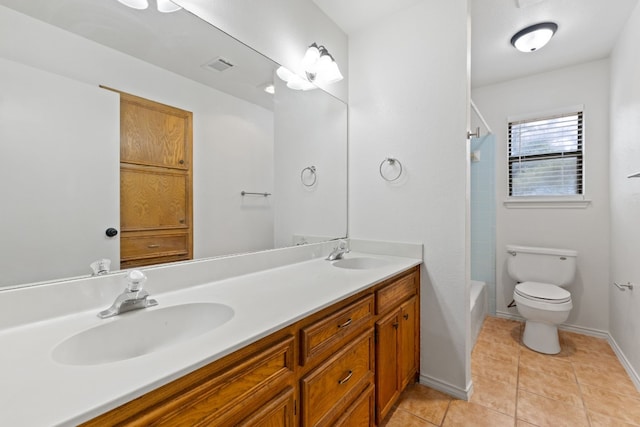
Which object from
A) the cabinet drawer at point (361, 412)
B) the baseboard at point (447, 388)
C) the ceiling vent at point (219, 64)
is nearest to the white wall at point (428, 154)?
the baseboard at point (447, 388)

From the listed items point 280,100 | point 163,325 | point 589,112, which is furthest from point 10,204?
point 589,112

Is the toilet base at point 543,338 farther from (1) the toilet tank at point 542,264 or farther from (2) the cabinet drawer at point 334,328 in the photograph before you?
(2) the cabinet drawer at point 334,328

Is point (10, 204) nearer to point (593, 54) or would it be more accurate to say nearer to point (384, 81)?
point (384, 81)

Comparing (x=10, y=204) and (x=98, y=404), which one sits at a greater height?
(x=10, y=204)

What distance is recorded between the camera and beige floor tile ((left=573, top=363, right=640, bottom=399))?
177 centimetres

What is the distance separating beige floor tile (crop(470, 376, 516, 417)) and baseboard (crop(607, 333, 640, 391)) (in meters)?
Result: 0.76

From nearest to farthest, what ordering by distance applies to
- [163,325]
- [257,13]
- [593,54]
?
[163,325] → [257,13] → [593,54]

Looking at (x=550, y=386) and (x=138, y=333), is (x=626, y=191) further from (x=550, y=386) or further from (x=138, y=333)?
(x=138, y=333)

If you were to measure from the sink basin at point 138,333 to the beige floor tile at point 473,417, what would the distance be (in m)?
1.40

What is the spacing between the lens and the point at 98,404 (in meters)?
0.47

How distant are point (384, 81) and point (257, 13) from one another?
93 centimetres

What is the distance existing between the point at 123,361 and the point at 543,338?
9.16ft

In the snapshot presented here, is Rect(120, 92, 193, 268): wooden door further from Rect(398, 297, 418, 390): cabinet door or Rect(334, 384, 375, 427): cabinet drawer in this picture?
Rect(398, 297, 418, 390): cabinet door

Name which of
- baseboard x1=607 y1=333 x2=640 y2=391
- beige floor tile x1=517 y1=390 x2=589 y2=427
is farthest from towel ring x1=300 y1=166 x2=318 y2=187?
baseboard x1=607 y1=333 x2=640 y2=391
